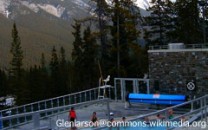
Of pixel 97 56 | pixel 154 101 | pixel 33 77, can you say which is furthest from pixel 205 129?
pixel 33 77

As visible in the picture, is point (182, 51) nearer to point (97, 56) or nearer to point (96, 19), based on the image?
point (96, 19)

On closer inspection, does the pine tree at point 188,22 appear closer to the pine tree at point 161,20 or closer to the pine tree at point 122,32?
the pine tree at point 161,20

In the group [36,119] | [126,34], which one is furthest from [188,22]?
[36,119]

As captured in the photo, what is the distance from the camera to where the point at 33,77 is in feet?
182

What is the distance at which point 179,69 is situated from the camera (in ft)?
85.5

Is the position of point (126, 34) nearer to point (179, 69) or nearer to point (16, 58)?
point (179, 69)

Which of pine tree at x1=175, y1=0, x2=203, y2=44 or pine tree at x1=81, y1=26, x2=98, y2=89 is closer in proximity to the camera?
pine tree at x1=175, y1=0, x2=203, y2=44

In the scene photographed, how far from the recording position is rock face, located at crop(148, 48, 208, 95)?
2505 cm

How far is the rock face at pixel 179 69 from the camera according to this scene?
82.2 feet

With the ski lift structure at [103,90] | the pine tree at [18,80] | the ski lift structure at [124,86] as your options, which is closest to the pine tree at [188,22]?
the ski lift structure at [124,86]

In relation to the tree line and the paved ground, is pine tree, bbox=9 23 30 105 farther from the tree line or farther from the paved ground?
the paved ground

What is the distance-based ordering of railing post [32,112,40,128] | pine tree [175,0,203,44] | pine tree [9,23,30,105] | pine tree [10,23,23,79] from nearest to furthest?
railing post [32,112,40,128] → pine tree [175,0,203,44] → pine tree [9,23,30,105] → pine tree [10,23,23,79]

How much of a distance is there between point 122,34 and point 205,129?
2537 centimetres

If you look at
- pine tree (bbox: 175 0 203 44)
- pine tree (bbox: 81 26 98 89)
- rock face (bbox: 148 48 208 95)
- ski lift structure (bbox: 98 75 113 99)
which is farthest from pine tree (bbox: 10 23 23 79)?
rock face (bbox: 148 48 208 95)
